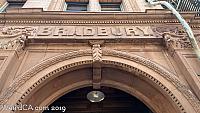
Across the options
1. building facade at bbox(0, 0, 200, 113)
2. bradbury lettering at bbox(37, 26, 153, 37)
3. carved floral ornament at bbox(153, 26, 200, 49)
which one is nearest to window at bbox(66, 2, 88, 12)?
building facade at bbox(0, 0, 200, 113)

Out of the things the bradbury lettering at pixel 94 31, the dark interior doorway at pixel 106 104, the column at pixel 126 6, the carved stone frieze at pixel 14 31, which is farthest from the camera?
the column at pixel 126 6

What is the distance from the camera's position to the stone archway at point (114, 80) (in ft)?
20.6

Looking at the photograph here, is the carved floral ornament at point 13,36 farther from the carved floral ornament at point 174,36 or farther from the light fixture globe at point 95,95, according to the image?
the carved floral ornament at point 174,36

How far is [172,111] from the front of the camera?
672cm

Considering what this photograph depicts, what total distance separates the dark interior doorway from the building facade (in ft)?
0.87

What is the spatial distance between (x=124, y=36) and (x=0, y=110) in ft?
15.7

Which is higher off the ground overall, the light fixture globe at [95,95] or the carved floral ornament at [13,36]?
the carved floral ornament at [13,36]

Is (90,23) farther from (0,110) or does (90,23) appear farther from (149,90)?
(0,110)

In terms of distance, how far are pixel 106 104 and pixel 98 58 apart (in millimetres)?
2568

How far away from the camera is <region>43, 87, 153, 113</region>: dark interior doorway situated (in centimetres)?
900

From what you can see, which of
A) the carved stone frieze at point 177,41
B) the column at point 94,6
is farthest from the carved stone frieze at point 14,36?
the carved stone frieze at point 177,41

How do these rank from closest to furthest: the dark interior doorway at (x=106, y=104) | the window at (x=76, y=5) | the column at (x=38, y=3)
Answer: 1. the dark interior doorway at (x=106, y=104)
2. the column at (x=38, y=3)
3. the window at (x=76, y=5)

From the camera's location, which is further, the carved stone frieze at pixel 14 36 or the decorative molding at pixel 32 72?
the carved stone frieze at pixel 14 36

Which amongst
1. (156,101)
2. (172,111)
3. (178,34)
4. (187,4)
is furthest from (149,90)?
(187,4)
